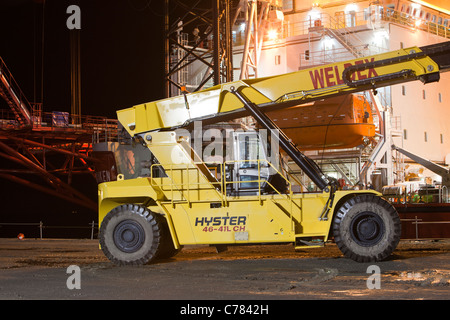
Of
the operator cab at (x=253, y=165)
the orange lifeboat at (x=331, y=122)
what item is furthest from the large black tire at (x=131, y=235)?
the orange lifeboat at (x=331, y=122)

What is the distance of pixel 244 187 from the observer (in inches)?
475

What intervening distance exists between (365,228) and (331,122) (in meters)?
13.5

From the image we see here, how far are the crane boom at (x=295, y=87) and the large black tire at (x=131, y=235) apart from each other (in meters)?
2.02

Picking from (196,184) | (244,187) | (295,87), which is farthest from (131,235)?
(295,87)

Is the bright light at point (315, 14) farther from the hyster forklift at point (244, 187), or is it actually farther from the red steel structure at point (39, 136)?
the hyster forklift at point (244, 187)

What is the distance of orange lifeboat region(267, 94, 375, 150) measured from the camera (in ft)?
78.7

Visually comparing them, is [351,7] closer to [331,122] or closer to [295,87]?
[331,122]

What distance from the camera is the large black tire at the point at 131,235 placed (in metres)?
12.0

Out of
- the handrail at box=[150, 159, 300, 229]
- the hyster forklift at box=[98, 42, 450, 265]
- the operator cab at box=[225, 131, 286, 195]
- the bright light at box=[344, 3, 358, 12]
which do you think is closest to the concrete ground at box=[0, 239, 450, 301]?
the hyster forklift at box=[98, 42, 450, 265]

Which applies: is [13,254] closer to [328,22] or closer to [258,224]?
[258,224]

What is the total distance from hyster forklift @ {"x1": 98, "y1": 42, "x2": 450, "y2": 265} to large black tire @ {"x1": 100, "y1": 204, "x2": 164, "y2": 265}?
0.07 feet

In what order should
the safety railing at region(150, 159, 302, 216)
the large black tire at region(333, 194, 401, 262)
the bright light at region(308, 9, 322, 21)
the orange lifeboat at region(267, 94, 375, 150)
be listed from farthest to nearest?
1. the bright light at region(308, 9, 322, 21)
2. the orange lifeboat at region(267, 94, 375, 150)
3. the safety railing at region(150, 159, 302, 216)
4. the large black tire at region(333, 194, 401, 262)

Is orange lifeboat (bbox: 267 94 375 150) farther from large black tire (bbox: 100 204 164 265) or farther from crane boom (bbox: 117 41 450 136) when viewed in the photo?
large black tire (bbox: 100 204 164 265)
